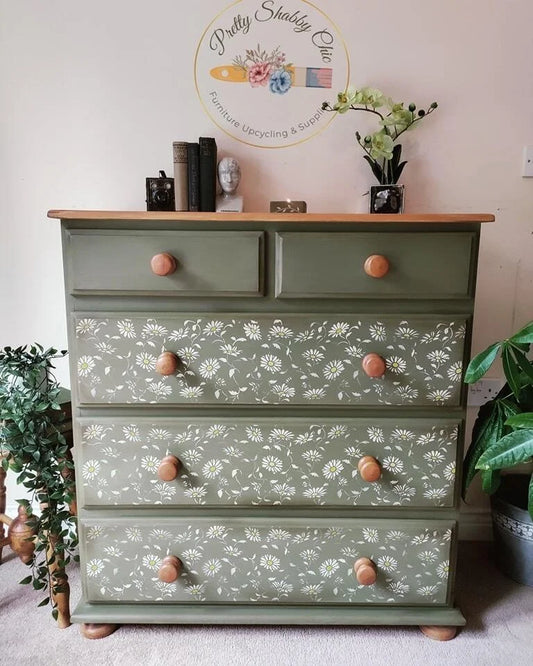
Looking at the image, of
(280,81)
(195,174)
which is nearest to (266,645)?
(195,174)

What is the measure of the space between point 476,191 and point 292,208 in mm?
651

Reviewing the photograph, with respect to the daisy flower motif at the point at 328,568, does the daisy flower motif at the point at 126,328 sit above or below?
above

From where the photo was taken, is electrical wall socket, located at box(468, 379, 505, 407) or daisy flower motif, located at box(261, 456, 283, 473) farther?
electrical wall socket, located at box(468, 379, 505, 407)

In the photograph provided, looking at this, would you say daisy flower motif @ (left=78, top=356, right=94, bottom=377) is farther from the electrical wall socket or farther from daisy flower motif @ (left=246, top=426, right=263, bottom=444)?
the electrical wall socket

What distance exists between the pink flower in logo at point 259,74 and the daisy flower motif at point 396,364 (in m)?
0.97

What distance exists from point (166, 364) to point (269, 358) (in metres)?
0.24

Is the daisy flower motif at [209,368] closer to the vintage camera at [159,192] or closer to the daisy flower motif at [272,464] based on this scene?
the daisy flower motif at [272,464]

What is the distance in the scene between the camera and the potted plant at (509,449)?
1.09 meters

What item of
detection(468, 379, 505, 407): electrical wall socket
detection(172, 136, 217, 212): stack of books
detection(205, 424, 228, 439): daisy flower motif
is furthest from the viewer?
detection(468, 379, 505, 407): electrical wall socket

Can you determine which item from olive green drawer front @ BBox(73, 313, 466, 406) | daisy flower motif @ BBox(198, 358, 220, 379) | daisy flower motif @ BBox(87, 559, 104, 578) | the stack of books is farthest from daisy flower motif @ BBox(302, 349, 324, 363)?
daisy flower motif @ BBox(87, 559, 104, 578)

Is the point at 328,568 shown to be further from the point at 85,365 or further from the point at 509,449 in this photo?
the point at 85,365

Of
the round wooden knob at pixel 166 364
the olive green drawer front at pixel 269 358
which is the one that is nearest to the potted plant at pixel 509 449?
the olive green drawer front at pixel 269 358

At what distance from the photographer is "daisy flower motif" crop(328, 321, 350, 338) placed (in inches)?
43.8

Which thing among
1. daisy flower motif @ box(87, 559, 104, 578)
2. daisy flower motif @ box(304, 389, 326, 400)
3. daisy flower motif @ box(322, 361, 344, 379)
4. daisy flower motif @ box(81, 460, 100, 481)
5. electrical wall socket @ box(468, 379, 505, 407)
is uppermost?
daisy flower motif @ box(322, 361, 344, 379)
